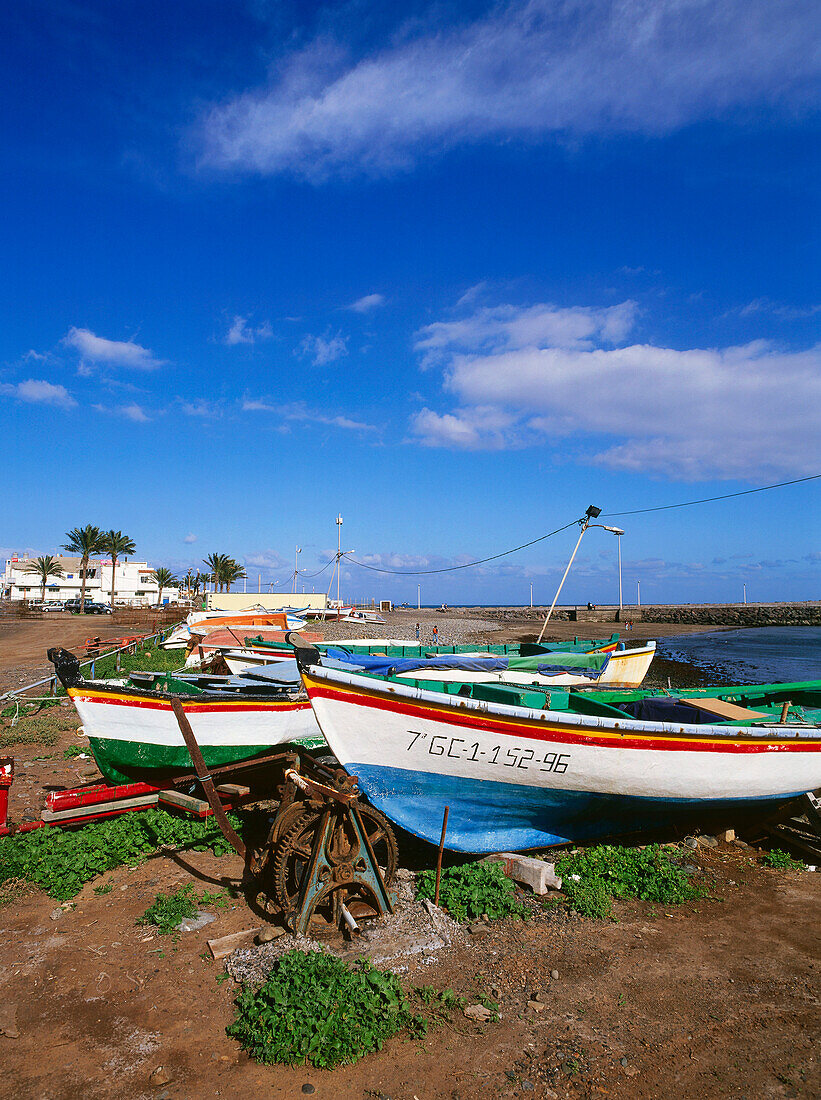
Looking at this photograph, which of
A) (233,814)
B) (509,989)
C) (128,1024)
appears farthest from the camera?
(233,814)

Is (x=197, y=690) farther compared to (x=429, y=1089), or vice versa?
(x=197, y=690)

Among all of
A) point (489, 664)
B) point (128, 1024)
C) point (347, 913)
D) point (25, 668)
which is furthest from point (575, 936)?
point (25, 668)

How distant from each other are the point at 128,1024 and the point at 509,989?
118 inches

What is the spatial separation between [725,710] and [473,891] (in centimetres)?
534

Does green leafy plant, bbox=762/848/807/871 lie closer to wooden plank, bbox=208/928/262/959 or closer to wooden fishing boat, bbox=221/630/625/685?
wooden plank, bbox=208/928/262/959

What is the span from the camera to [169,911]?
236 inches

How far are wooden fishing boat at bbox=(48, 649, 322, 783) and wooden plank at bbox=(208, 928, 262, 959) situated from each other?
3162mm

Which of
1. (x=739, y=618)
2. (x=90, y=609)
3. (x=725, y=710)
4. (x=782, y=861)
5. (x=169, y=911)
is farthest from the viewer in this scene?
(x=739, y=618)

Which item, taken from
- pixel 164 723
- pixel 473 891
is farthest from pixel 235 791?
pixel 473 891

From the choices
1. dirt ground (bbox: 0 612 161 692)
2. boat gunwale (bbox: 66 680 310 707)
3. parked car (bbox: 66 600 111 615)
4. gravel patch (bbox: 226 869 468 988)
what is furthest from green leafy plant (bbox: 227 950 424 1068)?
parked car (bbox: 66 600 111 615)

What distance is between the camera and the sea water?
35.2 m

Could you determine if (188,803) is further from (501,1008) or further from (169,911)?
(501,1008)

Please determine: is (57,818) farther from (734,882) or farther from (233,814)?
(734,882)

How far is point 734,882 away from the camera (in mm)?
7062
